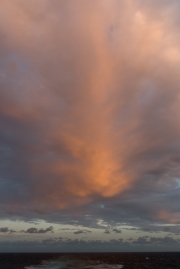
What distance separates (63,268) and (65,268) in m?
0.90

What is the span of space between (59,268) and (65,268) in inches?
112

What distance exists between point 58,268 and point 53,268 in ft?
9.05

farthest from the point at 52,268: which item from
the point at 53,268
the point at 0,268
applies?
the point at 0,268

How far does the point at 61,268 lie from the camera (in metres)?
121

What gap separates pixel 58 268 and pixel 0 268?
46472mm

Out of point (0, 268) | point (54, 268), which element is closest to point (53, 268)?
point (54, 268)

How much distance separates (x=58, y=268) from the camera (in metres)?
121

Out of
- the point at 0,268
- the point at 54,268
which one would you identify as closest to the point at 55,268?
the point at 54,268

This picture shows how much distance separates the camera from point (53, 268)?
122438 mm

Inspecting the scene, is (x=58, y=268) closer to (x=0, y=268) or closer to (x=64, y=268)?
(x=64, y=268)

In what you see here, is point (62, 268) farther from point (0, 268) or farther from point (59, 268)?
point (0, 268)

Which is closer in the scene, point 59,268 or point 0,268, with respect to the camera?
point 59,268

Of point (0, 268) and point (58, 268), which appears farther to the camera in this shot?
point (0, 268)

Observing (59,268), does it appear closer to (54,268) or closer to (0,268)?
(54,268)
